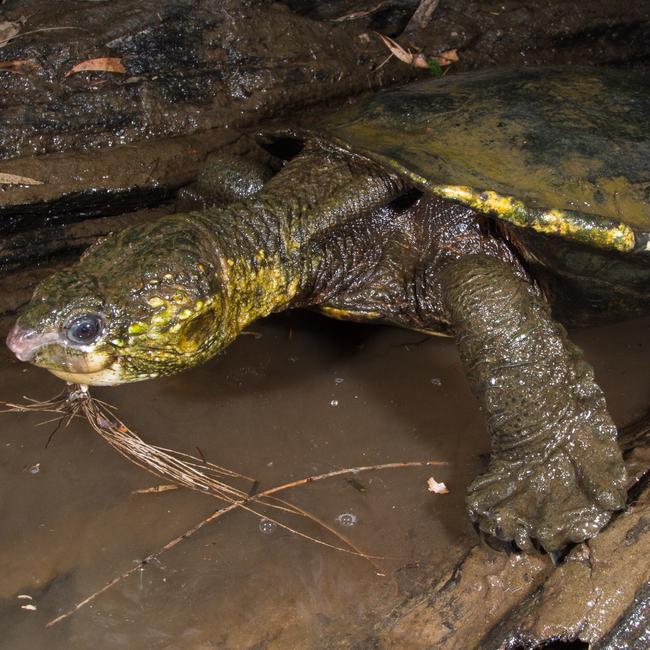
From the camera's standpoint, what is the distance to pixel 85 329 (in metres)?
3.11

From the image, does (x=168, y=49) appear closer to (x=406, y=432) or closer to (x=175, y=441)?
(x=175, y=441)

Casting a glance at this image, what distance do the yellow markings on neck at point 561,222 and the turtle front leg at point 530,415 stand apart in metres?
0.28

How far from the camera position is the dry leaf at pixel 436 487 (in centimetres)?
352

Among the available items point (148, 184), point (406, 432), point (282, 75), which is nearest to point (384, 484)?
point (406, 432)

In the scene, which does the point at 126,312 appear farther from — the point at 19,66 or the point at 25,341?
the point at 19,66

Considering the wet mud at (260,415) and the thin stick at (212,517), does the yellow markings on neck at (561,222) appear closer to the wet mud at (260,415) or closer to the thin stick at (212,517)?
the wet mud at (260,415)

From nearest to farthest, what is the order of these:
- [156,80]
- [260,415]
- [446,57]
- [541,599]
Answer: [541,599] → [260,415] → [156,80] → [446,57]

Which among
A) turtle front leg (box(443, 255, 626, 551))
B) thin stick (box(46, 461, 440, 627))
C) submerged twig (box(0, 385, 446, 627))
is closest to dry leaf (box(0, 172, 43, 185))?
submerged twig (box(0, 385, 446, 627))

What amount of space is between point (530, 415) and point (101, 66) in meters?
3.07

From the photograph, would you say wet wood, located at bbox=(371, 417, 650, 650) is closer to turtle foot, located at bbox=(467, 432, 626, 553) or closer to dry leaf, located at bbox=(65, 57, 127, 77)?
turtle foot, located at bbox=(467, 432, 626, 553)

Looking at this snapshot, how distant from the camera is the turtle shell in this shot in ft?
10.5

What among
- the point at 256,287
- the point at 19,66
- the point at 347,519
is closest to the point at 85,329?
the point at 256,287

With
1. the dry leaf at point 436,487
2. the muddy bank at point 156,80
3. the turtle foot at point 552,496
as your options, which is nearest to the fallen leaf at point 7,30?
the muddy bank at point 156,80

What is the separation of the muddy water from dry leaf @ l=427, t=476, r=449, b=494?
0.04 metres
